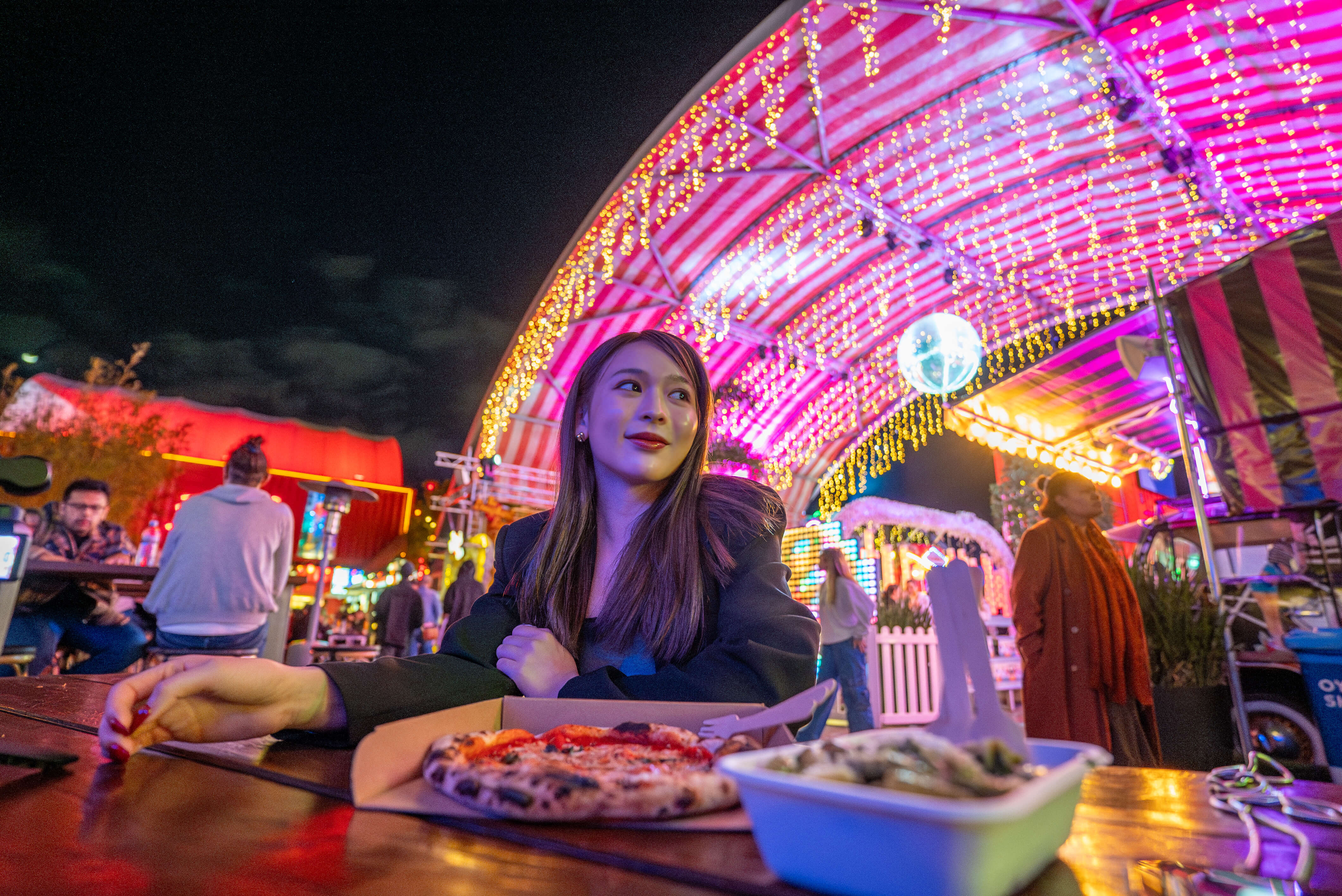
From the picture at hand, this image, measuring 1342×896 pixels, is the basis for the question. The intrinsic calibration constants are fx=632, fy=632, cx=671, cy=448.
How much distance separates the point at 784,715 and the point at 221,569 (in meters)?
3.78

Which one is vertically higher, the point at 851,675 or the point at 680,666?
the point at 680,666

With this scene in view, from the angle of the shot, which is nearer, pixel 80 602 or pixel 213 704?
pixel 213 704

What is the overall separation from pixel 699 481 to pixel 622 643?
44cm

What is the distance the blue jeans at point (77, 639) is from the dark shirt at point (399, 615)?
10.5 ft

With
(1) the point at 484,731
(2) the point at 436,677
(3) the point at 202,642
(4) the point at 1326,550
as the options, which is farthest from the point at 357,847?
(4) the point at 1326,550

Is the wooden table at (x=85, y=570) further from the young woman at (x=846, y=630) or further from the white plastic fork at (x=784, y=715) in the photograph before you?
the young woman at (x=846, y=630)

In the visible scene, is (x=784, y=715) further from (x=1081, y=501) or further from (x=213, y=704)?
(x=1081, y=501)

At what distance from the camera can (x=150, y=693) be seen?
769mm

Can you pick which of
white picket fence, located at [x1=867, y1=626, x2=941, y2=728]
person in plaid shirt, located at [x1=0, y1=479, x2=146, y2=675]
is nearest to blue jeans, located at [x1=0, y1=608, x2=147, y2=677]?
person in plaid shirt, located at [x1=0, y1=479, x2=146, y2=675]

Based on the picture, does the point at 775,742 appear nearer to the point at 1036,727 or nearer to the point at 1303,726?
the point at 1036,727

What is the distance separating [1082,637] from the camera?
11.1 feet

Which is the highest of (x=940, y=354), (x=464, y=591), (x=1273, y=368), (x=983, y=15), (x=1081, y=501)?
(x=983, y=15)

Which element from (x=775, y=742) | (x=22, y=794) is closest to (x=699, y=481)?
(x=775, y=742)

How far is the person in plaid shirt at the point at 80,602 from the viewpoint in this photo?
3.63 metres
